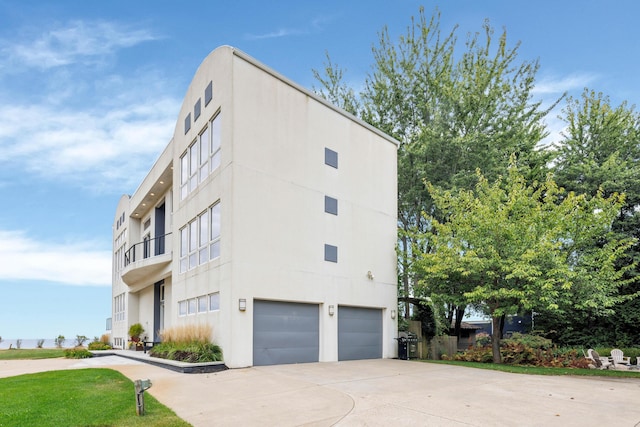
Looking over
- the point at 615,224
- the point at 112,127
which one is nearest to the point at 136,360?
the point at 112,127

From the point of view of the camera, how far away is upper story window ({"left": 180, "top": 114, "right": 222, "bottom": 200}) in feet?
50.5

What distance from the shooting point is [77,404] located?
8258 mm

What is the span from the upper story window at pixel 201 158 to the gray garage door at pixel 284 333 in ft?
16.0

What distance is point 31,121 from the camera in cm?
1789

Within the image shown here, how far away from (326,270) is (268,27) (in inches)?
316

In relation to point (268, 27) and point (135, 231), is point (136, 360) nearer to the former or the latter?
point (268, 27)

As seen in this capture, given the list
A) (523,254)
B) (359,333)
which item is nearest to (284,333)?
(359,333)

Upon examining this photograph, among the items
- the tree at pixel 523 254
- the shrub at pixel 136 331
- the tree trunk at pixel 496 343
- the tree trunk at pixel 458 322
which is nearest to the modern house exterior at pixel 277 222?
the tree at pixel 523 254

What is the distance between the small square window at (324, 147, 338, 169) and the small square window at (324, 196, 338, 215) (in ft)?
4.11

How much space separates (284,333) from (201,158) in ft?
22.2

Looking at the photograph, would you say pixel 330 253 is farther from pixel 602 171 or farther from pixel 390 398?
pixel 602 171

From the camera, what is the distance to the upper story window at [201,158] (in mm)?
15406

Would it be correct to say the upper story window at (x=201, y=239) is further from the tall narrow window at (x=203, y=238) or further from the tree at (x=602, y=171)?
the tree at (x=602, y=171)

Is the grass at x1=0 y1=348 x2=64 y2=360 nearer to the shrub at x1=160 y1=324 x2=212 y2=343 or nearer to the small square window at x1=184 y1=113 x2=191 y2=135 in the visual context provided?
the shrub at x1=160 y1=324 x2=212 y2=343
